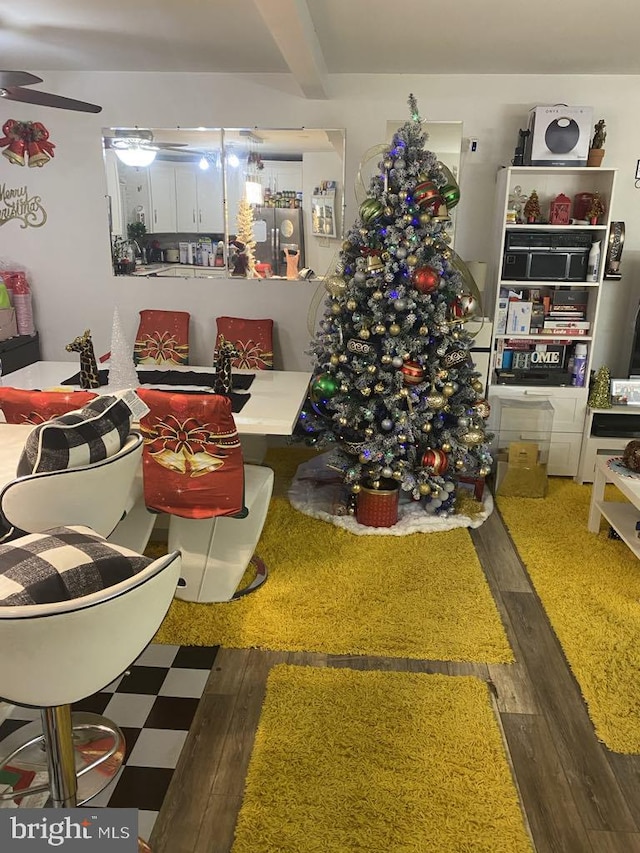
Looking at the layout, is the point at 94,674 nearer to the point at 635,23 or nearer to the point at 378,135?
the point at 635,23

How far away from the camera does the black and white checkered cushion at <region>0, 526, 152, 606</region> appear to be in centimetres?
128

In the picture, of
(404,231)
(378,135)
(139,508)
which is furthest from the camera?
(378,135)

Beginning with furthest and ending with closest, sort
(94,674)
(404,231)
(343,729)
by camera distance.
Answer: (404,231) < (343,729) < (94,674)

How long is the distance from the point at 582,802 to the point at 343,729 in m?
0.72

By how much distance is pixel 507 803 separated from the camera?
1.86 m

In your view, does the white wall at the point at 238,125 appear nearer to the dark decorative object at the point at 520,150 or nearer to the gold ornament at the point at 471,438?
→ the dark decorative object at the point at 520,150

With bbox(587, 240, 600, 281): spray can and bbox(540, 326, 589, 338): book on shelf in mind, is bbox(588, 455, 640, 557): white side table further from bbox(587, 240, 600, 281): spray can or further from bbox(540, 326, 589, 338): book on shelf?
bbox(587, 240, 600, 281): spray can

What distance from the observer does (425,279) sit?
3.25m

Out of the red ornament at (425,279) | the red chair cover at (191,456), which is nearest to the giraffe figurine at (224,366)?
the red chair cover at (191,456)

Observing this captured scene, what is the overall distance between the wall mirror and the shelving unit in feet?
3.69

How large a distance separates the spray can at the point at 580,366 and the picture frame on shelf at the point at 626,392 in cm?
18

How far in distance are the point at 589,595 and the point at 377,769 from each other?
4.66 ft

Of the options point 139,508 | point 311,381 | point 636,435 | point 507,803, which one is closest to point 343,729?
point 507,803

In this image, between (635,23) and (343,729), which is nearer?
(343,729)
